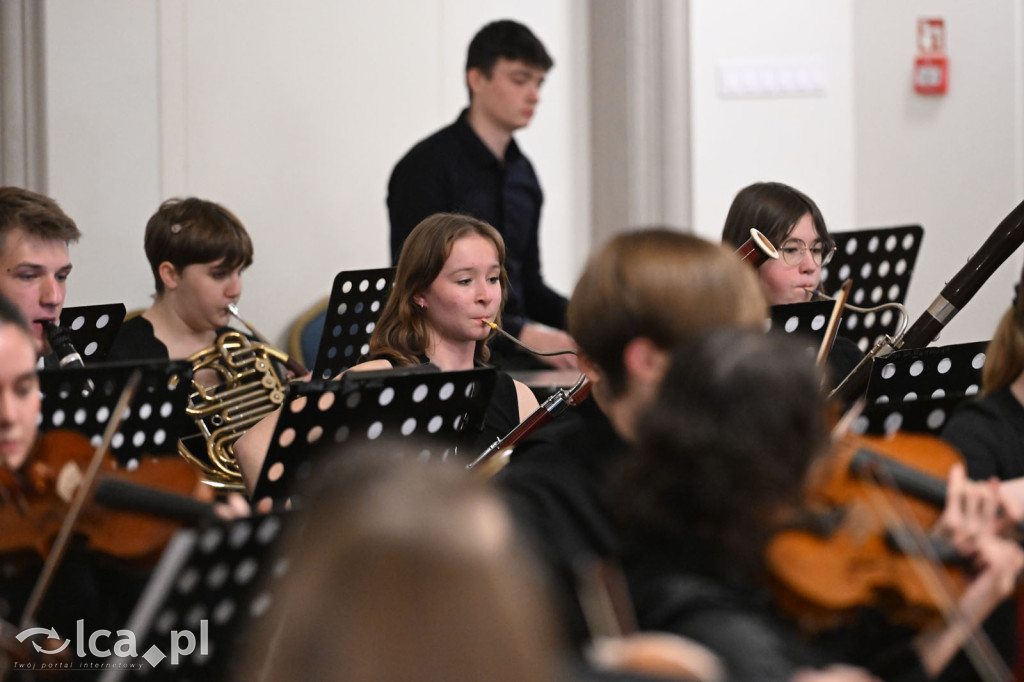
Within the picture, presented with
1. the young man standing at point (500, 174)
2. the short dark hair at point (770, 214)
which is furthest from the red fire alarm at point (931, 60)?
the short dark hair at point (770, 214)

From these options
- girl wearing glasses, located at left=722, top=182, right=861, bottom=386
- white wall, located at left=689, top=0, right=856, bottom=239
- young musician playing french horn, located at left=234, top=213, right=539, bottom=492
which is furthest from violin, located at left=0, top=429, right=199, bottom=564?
white wall, located at left=689, top=0, right=856, bottom=239

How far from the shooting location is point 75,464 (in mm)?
1381

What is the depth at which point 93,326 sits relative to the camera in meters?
2.31

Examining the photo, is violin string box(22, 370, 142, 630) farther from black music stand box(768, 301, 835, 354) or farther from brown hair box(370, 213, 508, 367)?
black music stand box(768, 301, 835, 354)

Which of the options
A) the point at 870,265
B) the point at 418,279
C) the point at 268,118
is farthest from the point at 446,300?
the point at 268,118

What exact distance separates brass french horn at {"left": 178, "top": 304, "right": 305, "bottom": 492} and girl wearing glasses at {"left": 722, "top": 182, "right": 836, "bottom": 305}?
104 centimetres

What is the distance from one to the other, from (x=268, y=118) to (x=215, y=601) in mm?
2745

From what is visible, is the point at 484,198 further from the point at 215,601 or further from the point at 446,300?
the point at 215,601

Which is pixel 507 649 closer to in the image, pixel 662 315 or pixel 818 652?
pixel 818 652

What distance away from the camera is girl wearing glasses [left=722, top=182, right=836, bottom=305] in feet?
8.48

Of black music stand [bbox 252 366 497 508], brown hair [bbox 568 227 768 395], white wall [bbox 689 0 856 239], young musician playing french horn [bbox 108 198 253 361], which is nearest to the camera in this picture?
brown hair [bbox 568 227 768 395]

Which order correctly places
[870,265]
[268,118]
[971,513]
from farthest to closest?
[268,118] → [870,265] → [971,513]

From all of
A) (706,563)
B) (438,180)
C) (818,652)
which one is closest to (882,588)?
(818,652)

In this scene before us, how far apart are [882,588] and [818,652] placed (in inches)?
5.0
